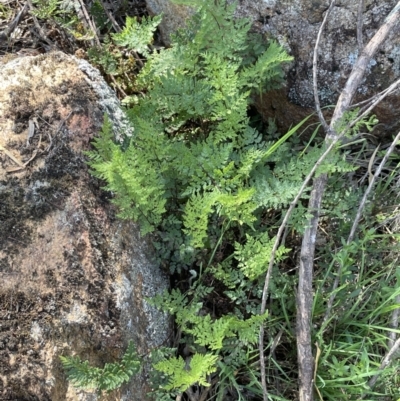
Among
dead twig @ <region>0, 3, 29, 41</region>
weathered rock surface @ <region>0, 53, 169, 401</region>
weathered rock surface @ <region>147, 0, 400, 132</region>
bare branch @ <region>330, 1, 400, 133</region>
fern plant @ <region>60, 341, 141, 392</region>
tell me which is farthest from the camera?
dead twig @ <region>0, 3, 29, 41</region>

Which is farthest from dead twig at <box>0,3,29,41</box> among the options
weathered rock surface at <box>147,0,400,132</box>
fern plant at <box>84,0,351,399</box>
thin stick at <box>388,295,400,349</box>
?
thin stick at <box>388,295,400,349</box>

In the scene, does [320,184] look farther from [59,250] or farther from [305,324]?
[59,250]

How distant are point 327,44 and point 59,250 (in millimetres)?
1900

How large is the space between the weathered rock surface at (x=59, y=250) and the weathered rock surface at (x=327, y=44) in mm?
1071

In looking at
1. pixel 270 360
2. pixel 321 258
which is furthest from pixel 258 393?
pixel 321 258

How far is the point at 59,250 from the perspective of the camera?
234 cm

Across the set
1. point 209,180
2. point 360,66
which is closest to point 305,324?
point 209,180

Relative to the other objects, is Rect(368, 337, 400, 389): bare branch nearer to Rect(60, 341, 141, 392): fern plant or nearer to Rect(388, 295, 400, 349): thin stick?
Rect(388, 295, 400, 349): thin stick

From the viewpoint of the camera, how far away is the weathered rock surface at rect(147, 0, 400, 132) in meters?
2.84

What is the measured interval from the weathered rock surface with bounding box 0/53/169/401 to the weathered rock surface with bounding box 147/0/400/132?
3.51ft

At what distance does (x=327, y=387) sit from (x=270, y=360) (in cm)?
32

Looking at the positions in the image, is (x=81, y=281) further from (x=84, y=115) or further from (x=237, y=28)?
(x=237, y=28)

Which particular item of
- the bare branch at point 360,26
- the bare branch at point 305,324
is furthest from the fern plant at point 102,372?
the bare branch at point 360,26

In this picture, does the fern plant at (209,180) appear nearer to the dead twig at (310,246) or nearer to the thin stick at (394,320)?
the dead twig at (310,246)
